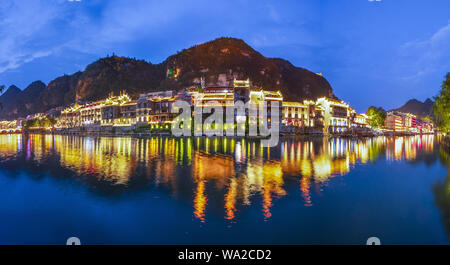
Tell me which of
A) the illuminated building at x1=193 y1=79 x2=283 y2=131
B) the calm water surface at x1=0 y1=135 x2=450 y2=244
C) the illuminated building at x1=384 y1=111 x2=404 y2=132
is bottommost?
the calm water surface at x1=0 y1=135 x2=450 y2=244

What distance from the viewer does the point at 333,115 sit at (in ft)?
397

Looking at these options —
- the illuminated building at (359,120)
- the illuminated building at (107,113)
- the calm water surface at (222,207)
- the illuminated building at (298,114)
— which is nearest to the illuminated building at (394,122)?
the illuminated building at (359,120)

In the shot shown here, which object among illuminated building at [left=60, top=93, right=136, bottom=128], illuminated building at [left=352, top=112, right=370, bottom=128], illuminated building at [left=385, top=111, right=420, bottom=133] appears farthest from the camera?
illuminated building at [left=385, top=111, right=420, bottom=133]

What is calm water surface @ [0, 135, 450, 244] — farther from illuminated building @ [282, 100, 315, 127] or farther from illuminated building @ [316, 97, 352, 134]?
illuminated building @ [316, 97, 352, 134]

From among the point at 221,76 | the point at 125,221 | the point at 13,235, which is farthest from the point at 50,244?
the point at 221,76

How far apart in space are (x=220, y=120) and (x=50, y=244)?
258 ft

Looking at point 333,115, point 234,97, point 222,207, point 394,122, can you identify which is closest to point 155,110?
A: point 234,97

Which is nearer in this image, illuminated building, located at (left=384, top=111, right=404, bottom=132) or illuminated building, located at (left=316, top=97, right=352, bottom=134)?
illuminated building, located at (left=316, top=97, right=352, bottom=134)

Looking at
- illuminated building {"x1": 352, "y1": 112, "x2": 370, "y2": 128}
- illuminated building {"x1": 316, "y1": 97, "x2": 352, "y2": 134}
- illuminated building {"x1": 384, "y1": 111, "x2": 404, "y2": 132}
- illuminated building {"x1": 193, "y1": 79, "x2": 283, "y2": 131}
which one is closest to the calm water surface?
illuminated building {"x1": 193, "y1": 79, "x2": 283, "y2": 131}

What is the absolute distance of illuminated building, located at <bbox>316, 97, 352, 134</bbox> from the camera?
11825 centimetres

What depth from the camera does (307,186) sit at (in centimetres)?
1548

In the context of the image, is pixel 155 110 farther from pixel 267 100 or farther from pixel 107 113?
pixel 267 100

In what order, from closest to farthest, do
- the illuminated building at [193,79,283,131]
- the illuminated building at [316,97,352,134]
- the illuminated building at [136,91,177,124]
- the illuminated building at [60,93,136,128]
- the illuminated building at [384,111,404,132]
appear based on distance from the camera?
the illuminated building at [193,79,283,131] → the illuminated building at [136,91,177,124] → the illuminated building at [60,93,136,128] → the illuminated building at [316,97,352,134] → the illuminated building at [384,111,404,132]
